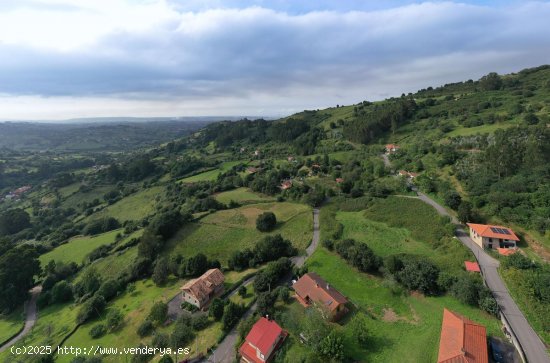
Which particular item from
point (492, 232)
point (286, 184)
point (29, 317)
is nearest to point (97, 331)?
point (29, 317)

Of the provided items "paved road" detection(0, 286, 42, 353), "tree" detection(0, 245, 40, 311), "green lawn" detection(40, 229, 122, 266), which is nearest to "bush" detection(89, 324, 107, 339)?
"paved road" detection(0, 286, 42, 353)

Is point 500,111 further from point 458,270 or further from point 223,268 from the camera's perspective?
point 223,268

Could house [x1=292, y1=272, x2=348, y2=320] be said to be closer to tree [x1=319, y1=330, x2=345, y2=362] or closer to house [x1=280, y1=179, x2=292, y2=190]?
tree [x1=319, y1=330, x2=345, y2=362]

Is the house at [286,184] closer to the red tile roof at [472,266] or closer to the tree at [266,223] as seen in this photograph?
the tree at [266,223]

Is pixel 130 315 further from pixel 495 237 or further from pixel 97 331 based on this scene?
pixel 495 237

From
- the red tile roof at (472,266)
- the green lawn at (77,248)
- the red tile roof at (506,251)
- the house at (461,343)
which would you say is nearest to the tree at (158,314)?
the house at (461,343)
